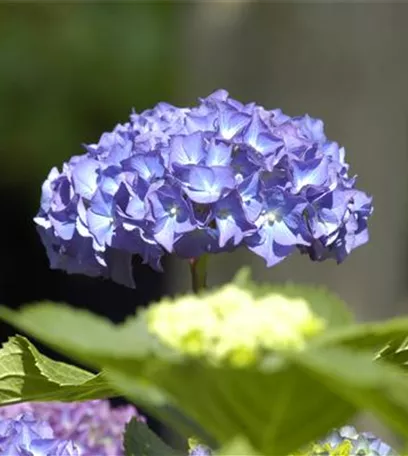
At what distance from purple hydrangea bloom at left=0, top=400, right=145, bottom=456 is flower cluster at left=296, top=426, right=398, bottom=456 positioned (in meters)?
0.21

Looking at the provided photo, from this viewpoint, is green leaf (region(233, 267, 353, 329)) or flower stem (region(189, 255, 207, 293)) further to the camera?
flower stem (region(189, 255, 207, 293))

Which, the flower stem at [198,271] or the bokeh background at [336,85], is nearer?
the flower stem at [198,271]

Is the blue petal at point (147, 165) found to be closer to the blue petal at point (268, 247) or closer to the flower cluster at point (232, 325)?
the blue petal at point (268, 247)

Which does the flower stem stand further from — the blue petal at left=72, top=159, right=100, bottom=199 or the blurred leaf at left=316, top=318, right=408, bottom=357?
the blurred leaf at left=316, top=318, right=408, bottom=357

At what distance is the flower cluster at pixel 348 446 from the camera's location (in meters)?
0.77

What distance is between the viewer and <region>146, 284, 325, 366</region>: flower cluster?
456mm

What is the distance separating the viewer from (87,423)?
→ 1.05 meters

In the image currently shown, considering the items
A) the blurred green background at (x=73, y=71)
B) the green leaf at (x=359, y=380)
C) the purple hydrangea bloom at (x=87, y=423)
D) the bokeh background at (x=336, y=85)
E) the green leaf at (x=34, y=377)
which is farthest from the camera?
the blurred green background at (x=73, y=71)

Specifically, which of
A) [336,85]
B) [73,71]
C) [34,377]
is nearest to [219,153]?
[34,377]

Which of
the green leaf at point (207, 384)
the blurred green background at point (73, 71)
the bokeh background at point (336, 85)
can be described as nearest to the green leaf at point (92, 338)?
the green leaf at point (207, 384)

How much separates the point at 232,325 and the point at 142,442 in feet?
0.80

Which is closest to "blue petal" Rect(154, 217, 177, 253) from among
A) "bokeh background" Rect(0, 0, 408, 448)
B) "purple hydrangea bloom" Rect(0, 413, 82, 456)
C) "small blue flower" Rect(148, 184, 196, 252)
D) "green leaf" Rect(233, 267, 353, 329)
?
"small blue flower" Rect(148, 184, 196, 252)

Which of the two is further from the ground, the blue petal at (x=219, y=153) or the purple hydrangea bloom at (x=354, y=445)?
the blue petal at (x=219, y=153)

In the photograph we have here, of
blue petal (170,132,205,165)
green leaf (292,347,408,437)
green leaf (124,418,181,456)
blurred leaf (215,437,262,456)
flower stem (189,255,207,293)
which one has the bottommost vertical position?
blurred leaf (215,437,262,456)
